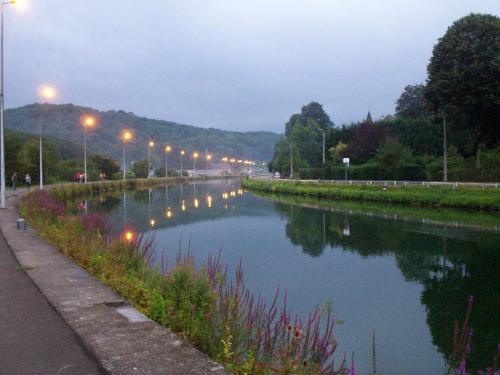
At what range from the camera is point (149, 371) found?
480 centimetres

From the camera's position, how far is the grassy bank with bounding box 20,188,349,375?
573 centimetres

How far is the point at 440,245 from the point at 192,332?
673 inches

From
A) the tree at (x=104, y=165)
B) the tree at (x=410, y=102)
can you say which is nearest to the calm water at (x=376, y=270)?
the tree at (x=104, y=165)

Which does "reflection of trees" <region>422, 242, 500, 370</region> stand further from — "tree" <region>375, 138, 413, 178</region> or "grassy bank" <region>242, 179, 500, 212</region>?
"tree" <region>375, 138, 413, 178</region>

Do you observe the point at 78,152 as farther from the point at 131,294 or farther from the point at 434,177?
the point at 131,294

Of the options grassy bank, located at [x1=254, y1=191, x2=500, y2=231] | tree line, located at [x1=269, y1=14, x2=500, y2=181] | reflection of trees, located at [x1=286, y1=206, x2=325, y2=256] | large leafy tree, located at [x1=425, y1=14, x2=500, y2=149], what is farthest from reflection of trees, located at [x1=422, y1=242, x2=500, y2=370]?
tree line, located at [x1=269, y1=14, x2=500, y2=181]

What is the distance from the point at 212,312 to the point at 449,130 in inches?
2222

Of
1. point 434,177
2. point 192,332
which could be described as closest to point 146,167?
point 434,177

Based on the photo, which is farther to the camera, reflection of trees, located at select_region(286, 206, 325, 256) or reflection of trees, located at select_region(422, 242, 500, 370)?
reflection of trees, located at select_region(286, 206, 325, 256)

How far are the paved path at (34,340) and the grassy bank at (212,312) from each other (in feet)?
4.20

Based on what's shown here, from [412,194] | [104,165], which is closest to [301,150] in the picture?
[104,165]

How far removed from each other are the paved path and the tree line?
35.7m

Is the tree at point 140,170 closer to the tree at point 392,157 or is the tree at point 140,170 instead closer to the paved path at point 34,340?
the tree at point 392,157

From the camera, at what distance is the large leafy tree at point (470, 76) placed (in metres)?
37.2
